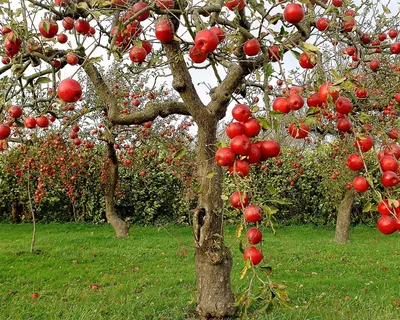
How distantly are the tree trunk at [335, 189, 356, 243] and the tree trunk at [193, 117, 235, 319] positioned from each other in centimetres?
610

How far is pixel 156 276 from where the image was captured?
6281mm

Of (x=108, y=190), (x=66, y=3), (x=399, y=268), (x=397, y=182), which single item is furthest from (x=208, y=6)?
(x=108, y=190)

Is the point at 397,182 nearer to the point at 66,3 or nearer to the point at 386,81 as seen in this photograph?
the point at 66,3

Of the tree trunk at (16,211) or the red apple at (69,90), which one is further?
the tree trunk at (16,211)

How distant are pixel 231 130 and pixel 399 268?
652 centimetres

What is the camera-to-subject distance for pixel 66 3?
275 centimetres

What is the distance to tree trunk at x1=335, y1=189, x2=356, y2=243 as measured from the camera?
965 cm

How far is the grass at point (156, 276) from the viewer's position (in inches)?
183

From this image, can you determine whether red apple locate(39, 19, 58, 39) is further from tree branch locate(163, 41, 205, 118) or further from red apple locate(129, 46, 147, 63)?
tree branch locate(163, 41, 205, 118)

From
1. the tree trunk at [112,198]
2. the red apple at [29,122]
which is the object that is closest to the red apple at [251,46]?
the red apple at [29,122]

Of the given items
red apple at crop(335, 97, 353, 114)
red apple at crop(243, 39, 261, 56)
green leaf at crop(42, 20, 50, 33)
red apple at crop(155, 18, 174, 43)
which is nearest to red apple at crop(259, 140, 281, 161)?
red apple at crop(335, 97, 353, 114)

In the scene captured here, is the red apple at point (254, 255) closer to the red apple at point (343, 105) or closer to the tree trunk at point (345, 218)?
the red apple at point (343, 105)

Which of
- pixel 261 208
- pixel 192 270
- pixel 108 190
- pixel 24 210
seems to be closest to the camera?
pixel 261 208

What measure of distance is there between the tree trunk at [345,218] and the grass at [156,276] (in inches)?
10.2
